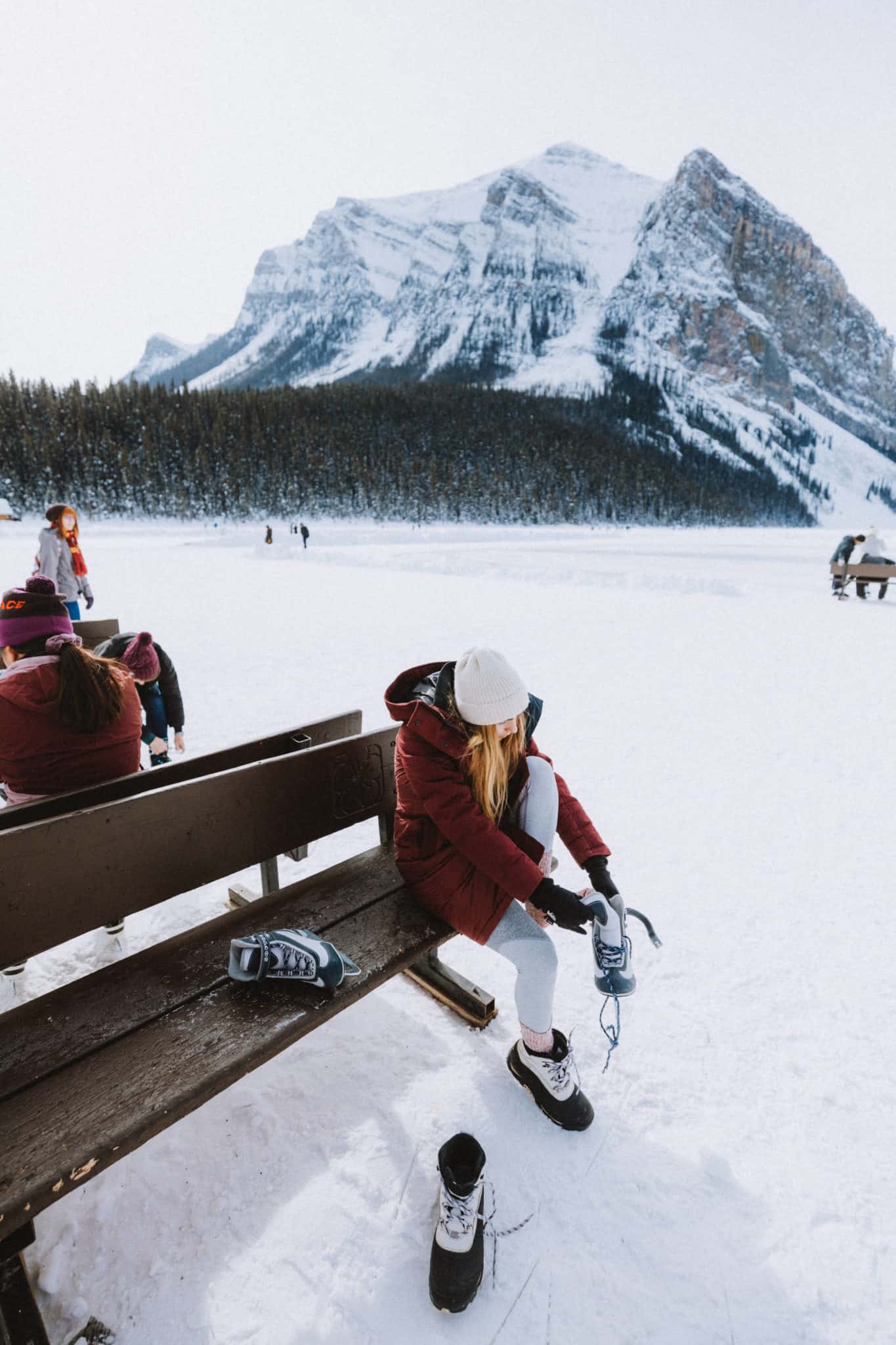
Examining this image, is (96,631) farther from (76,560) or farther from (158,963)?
(158,963)

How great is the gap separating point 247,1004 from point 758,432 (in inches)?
6378

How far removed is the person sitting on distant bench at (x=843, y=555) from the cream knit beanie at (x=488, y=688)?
1368 cm

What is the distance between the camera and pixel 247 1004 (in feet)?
5.90

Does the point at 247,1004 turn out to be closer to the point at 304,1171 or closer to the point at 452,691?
the point at 304,1171

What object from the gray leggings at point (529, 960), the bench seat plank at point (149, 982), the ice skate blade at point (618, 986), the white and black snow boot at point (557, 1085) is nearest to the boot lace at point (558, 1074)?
the white and black snow boot at point (557, 1085)

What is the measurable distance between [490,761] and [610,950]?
768mm

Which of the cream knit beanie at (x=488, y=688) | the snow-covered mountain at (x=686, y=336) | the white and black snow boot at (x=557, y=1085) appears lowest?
the white and black snow boot at (x=557, y=1085)

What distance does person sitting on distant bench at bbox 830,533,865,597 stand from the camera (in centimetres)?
1304

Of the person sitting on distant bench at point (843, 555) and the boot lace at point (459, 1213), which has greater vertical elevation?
the person sitting on distant bench at point (843, 555)

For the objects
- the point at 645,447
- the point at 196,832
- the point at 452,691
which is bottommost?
the point at 196,832

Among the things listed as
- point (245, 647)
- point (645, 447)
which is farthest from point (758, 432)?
point (245, 647)

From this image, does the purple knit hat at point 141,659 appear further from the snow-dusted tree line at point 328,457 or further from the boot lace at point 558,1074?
the snow-dusted tree line at point 328,457

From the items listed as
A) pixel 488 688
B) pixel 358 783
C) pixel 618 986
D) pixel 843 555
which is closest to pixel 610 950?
pixel 618 986

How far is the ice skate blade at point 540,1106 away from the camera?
6.82ft
